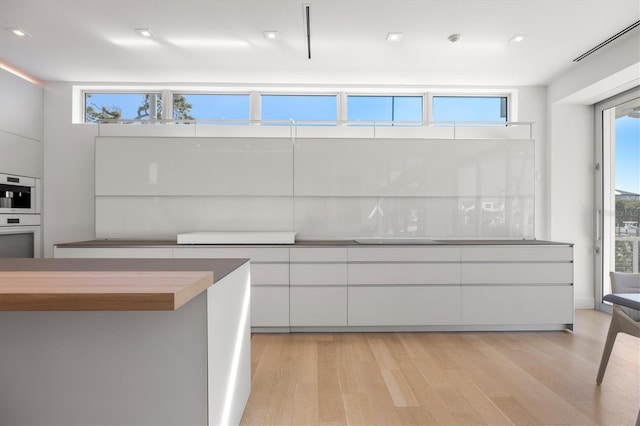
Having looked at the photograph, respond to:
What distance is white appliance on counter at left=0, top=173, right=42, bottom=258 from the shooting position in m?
3.80

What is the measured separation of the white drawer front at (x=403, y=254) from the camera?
364 centimetres

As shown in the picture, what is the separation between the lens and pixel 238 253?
3615 mm

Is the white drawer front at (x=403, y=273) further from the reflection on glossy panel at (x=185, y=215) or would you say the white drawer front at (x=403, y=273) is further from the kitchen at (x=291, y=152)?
the reflection on glossy panel at (x=185, y=215)

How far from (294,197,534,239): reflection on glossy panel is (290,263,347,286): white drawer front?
0.66 meters

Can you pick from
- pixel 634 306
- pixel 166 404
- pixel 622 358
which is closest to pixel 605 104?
pixel 622 358

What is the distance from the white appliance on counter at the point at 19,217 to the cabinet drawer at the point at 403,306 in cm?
361

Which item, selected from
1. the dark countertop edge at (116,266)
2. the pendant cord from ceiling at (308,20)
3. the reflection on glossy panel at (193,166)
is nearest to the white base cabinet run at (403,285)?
the reflection on glossy panel at (193,166)

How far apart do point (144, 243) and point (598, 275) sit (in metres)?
5.28

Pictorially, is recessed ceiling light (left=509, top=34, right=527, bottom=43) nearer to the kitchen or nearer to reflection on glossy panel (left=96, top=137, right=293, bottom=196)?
the kitchen

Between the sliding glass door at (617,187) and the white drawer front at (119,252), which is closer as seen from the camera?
the white drawer front at (119,252)

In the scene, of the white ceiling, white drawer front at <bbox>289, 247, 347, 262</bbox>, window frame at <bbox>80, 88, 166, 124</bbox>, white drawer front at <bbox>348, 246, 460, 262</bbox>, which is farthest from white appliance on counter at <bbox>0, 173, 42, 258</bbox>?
white drawer front at <bbox>348, 246, 460, 262</bbox>

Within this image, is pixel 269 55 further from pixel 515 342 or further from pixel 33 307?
pixel 515 342

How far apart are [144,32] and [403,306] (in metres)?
3.52

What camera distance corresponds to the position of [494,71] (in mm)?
4148
